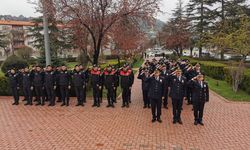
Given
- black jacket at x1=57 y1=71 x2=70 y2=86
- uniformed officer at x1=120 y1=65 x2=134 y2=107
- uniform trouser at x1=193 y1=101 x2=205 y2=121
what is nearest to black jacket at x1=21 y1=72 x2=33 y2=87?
black jacket at x1=57 y1=71 x2=70 y2=86

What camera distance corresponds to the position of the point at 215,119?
37.0 feet

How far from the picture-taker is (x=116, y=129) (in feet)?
32.6

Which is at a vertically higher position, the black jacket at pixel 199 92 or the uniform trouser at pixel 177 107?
the black jacket at pixel 199 92

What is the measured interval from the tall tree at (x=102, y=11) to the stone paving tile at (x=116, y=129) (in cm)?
507

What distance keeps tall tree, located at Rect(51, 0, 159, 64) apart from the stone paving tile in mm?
5065

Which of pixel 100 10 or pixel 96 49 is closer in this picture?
pixel 100 10

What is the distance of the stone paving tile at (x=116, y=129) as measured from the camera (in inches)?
333

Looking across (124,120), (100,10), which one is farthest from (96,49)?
(124,120)

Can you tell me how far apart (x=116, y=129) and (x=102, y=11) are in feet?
27.2

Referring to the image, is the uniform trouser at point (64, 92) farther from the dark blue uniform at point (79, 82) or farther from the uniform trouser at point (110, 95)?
the uniform trouser at point (110, 95)

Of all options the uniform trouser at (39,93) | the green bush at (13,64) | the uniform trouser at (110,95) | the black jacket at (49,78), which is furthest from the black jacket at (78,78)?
the green bush at (13,64)

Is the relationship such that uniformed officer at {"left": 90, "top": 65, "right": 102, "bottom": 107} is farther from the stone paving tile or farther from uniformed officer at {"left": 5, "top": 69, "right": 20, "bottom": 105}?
uniformed officer at {"left": 5, "top": 69, "right": 20, "bottom": 105}

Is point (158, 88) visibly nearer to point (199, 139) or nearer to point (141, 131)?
point (141, 131)

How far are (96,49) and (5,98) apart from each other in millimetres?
5484
